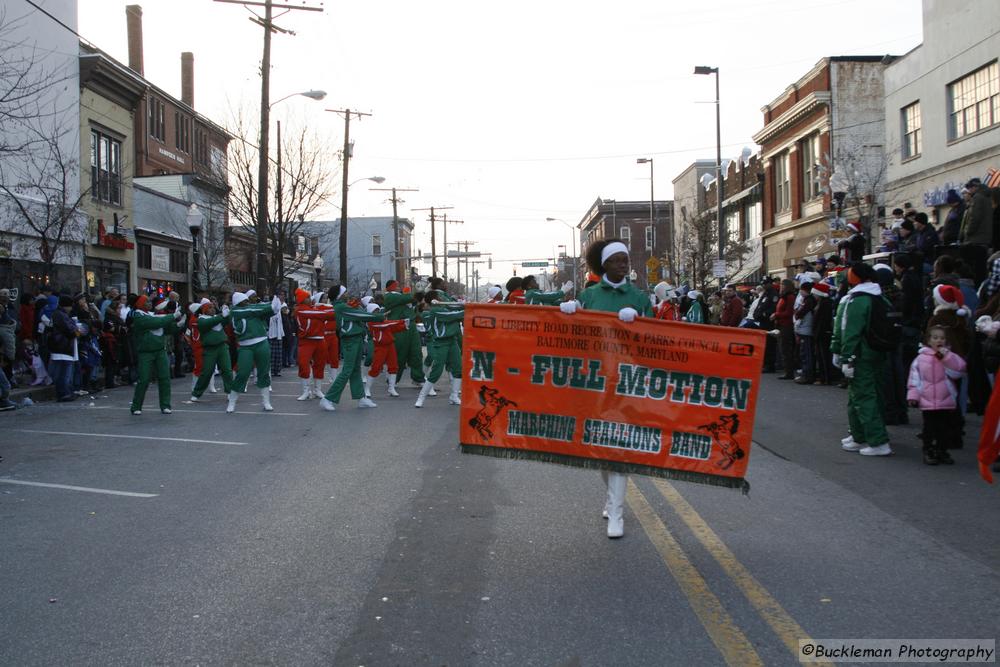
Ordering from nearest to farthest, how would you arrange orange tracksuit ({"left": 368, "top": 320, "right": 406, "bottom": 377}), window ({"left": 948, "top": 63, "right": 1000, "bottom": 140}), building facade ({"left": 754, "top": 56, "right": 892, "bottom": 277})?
orange tracksuit ({"left": 368, "top": 320, "right": 406, "bottom": 377}), window ({"left": 948, "top": 63, "right": 1000, "bottom": 140}), building facade ({"left": 754, "top": 56, "right": 892, "bottom": 277})

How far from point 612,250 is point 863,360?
4.08m

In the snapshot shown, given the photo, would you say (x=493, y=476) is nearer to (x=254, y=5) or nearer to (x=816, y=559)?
(x=816, y=559)

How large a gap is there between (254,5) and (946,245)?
67.0 feet

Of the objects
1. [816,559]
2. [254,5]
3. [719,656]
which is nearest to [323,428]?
[816,559]

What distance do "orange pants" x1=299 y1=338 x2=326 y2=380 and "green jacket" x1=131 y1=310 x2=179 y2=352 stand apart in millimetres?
2499

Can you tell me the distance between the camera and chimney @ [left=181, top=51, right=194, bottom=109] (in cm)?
4609

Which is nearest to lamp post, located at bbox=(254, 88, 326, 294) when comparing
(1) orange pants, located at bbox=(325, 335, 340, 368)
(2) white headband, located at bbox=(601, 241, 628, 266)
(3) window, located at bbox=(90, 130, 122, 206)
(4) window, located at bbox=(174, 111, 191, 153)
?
(3) window, located at bbox=(90, 130, 122, 206)

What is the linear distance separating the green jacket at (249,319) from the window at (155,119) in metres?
26.1

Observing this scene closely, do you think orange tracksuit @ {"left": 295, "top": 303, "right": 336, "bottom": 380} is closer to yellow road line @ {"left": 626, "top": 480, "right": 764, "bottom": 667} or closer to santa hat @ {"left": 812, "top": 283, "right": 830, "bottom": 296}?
santa hat @ {"left": 812, "top": 283, "right": 830, "bottom": 296}

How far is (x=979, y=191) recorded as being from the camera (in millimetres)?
12977

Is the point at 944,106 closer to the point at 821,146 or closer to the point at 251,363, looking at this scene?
the point at 821,146

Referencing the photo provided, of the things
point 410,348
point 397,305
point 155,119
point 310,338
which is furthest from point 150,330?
point 155,119

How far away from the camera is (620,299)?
6234 mm

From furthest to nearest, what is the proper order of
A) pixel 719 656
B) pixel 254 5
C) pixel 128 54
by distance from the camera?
pixel 128 54 → pixel 254 5 → pixel 719 656
